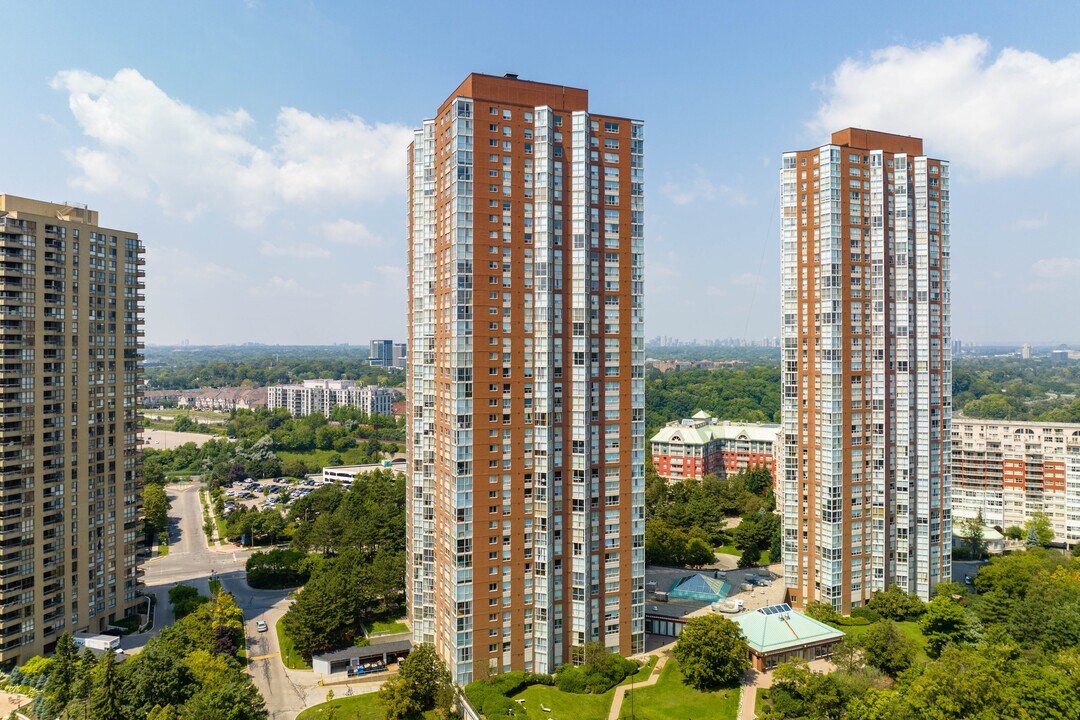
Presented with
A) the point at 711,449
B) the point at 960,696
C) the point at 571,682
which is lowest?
the point at 571,682

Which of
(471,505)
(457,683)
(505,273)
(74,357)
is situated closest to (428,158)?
(505,273)

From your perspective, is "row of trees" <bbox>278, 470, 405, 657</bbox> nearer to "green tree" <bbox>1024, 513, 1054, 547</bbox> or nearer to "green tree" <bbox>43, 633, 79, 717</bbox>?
"green tree" <bbox>43, 633, 79, 717</bbox>

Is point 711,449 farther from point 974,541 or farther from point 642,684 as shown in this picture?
point 642,684

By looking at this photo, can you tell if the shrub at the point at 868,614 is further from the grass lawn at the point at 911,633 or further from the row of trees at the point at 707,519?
the row of trees at the point at 707,519

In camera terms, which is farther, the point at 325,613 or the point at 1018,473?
the point at 1018,473

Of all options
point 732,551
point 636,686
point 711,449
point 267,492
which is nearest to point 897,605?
point 732,551

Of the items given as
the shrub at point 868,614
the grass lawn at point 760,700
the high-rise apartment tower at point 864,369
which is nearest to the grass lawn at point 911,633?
the shrub at point 868,614

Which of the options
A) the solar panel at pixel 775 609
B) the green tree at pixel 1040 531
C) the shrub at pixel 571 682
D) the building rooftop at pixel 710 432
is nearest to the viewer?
the shrub at pixel 571 682
